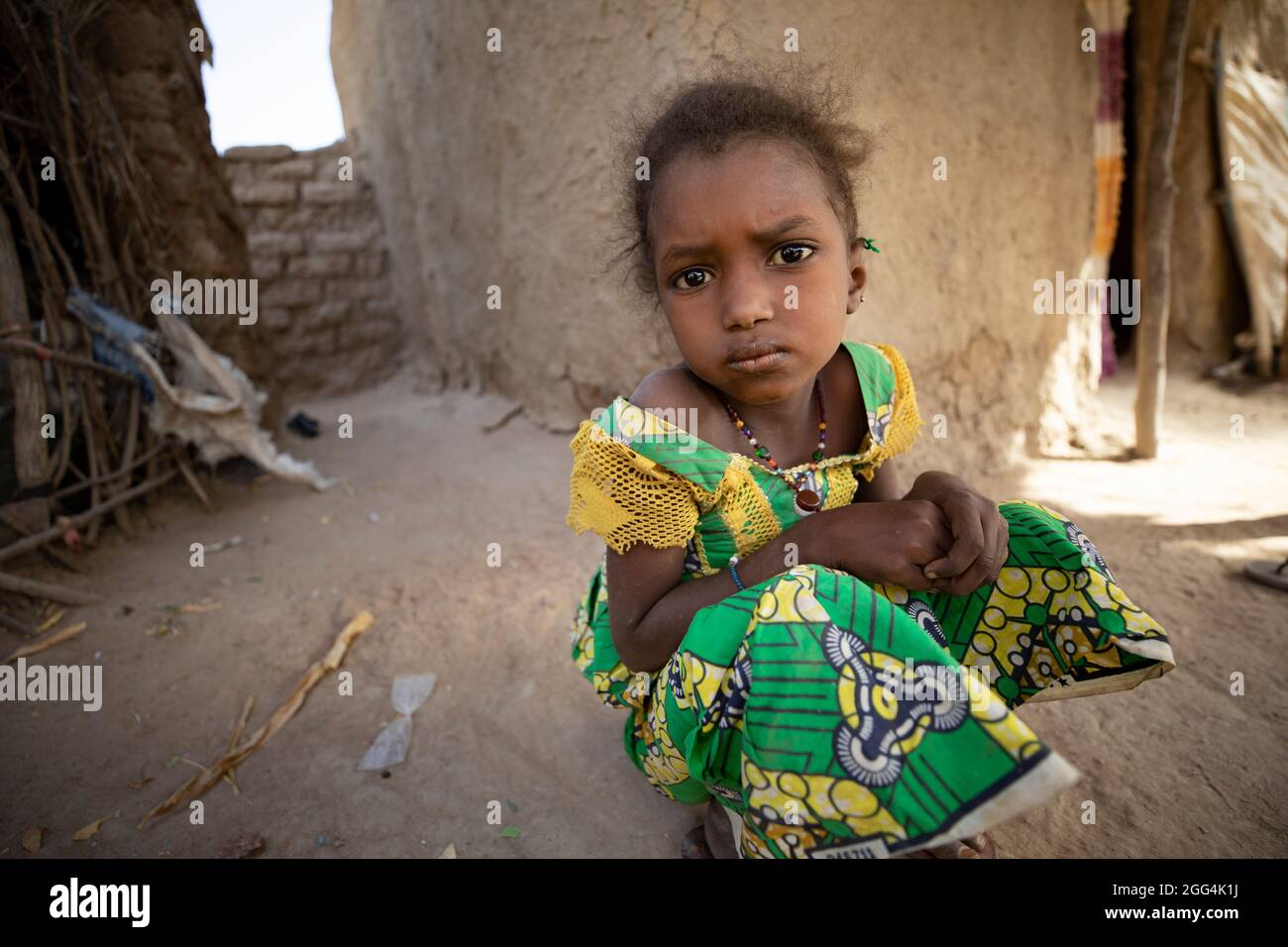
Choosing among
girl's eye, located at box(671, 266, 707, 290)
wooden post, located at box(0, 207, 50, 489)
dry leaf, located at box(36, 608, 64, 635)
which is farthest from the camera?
wooden post, located at box(0, 207, 50, 489)

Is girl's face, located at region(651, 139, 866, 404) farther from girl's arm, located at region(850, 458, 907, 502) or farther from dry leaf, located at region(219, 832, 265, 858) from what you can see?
dry leaf, located at region(219, 832, 265, 858)

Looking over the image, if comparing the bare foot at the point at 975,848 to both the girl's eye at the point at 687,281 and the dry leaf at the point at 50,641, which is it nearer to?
the girl's eye at the point at 687,281

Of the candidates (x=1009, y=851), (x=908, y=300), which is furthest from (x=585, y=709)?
(x=908, y=300)

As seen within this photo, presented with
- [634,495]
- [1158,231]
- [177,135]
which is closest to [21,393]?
[177,135]

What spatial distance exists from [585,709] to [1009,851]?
109 cm

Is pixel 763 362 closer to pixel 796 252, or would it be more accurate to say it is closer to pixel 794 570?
pixel 796 252

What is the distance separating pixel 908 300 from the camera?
3172 mm

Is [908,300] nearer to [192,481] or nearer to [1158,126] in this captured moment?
[1158,126]

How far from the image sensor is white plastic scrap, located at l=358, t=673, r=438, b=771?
1.78 meters

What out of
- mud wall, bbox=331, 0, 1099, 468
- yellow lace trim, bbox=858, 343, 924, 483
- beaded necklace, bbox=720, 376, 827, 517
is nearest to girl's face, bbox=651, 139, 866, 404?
beaded necklace, bbox=720, 376, 827, 517

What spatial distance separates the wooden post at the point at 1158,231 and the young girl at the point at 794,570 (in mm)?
3165

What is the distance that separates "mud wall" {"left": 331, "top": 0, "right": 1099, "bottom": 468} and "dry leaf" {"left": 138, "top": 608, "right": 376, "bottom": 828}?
1.60 metres

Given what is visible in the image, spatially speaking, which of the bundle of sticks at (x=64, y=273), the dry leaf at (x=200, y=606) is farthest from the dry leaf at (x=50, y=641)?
the bundle of sticks at (x=64, y=273)

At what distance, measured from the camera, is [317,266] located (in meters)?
6.12
